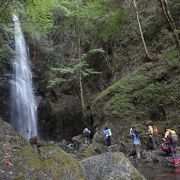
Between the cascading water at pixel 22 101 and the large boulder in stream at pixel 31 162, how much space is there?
2010cm

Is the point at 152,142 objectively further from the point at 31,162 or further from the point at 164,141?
the point at 31,162

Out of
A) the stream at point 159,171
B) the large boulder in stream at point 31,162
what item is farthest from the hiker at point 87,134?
the large boulder in stream at point 31,162

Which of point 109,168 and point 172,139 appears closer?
point 109,168

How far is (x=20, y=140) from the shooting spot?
6.61 metres

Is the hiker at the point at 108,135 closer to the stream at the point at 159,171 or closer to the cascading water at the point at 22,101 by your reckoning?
the stream at the point at 159,171

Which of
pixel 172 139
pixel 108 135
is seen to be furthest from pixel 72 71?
pixel 172 139

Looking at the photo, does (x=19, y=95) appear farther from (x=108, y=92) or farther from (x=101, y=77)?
(x=108, y=92)

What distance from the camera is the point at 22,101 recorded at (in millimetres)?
28938

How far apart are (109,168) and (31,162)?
2.10m

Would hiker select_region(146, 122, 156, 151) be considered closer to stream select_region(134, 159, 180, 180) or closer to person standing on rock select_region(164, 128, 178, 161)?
person standing on rock select_region(164, 128, 178, 161)

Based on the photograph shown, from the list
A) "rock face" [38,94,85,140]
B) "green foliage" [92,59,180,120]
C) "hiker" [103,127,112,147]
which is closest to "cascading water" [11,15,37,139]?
Result: "rock face" [38,94,85,140]

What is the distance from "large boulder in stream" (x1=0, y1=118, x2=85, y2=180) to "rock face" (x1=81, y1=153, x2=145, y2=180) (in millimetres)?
928

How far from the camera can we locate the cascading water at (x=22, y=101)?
27.4m

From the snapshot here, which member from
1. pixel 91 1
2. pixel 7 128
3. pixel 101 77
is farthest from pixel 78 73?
pixel 7 128
